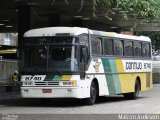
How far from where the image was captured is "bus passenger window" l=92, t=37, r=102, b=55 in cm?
2303

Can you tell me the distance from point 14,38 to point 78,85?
7161cm

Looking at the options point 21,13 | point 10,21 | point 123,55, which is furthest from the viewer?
point 10,21

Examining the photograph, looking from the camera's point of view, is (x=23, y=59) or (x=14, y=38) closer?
(x=23, y=59)

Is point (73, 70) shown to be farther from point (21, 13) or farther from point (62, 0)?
point (21, 13)

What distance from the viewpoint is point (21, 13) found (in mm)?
35875

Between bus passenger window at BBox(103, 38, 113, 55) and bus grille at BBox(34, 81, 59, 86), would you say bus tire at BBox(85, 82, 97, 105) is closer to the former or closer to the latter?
bus grille at BBox(34, 81, 59, 86)

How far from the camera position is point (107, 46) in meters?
24.5

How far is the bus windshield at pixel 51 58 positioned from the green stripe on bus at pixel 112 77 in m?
2.78

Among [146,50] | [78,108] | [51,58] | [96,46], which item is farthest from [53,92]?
[146,50]

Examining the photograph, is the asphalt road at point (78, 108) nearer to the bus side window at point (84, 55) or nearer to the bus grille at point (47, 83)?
the bus grille at point (47, 83)

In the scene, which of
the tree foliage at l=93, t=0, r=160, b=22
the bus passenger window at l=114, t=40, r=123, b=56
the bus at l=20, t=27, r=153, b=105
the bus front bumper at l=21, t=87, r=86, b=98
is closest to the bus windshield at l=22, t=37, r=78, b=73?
the bus at l=20, t=27, r=153, b=105

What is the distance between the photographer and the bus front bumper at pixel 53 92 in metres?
21.1

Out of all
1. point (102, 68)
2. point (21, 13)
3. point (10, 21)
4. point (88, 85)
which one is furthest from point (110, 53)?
point (10, 21)

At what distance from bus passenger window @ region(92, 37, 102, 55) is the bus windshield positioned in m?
1.70
